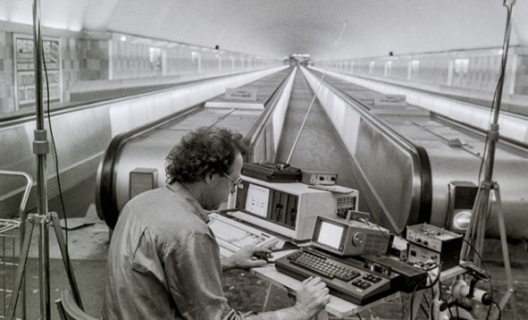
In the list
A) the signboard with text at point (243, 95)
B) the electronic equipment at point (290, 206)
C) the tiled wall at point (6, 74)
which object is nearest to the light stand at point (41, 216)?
the electronic equipment at point (290, 206)

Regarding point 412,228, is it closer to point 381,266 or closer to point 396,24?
point 381,266

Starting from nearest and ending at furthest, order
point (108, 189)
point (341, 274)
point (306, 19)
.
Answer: point (341, 274)
point (108, 189)
point (306, 19)

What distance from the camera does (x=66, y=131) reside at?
878 cm

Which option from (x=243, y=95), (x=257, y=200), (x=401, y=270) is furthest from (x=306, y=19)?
(x=401, y=270)

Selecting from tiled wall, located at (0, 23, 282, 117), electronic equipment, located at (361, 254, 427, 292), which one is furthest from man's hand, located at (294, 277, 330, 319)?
tiled wall, located at (0, 23, 282, 117)

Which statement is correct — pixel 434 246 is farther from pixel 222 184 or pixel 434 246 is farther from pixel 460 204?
pixel 460 204

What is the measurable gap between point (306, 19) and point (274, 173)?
22845mm

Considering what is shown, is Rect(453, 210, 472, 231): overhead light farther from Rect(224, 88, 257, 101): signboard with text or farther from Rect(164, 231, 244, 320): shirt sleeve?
Rect(224, 88, 257, 101): signboard with text

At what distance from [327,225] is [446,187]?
9.65 ft

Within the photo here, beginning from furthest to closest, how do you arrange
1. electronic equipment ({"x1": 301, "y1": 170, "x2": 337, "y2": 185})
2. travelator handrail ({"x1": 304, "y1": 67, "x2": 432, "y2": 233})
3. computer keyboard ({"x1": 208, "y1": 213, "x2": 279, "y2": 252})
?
travelator handrail ({"x1": 304, "y1": 67, "x2": 432, "y2": 233})
electronic equipment ({"x1": 301, "y1": 170, "x2": 337, "y2": 185})
computer keyboard ({"x1": 208, "y1": 213, "x2": 279, "y2": 252})

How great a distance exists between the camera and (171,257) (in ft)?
6.75

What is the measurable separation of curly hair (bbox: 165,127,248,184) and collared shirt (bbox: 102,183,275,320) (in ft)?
0.64

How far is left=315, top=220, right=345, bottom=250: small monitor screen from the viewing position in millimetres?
2934

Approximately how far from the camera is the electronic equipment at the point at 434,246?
3031 mm
